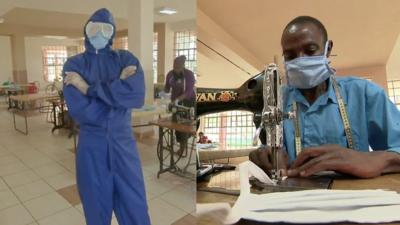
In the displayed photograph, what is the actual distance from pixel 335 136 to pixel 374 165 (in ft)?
0.47

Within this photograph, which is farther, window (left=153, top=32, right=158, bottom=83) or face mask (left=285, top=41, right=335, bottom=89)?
face mask (left=285, top=41, right=335, bottom=89)

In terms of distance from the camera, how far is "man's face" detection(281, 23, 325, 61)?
0.58m

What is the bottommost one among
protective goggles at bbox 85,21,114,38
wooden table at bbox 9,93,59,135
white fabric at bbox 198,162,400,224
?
white fabric at bbox 198,162,400,224

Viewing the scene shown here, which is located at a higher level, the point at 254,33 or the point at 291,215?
the point at 254,33

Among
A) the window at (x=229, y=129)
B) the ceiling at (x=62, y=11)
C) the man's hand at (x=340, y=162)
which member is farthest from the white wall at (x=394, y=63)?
the ceiling at (x=62, y=11)

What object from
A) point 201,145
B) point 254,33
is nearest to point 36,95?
point 201,145

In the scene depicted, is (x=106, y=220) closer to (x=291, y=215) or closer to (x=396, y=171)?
(x=291, y=215)

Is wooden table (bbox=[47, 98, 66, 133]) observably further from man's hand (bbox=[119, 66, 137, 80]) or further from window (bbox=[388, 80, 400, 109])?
window (bbox=[388, 80, 400, 109])

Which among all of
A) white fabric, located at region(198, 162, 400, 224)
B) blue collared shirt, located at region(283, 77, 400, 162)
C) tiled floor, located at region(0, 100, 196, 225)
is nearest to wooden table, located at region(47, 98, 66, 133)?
tiled floor, located at region(0, 100, 196, 225)

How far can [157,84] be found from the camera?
18.8 inches

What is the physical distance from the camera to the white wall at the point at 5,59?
0.55 m

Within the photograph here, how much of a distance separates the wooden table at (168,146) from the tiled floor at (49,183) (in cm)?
1

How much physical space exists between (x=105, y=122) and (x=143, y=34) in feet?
0.54

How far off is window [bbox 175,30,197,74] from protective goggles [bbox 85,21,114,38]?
12cm
